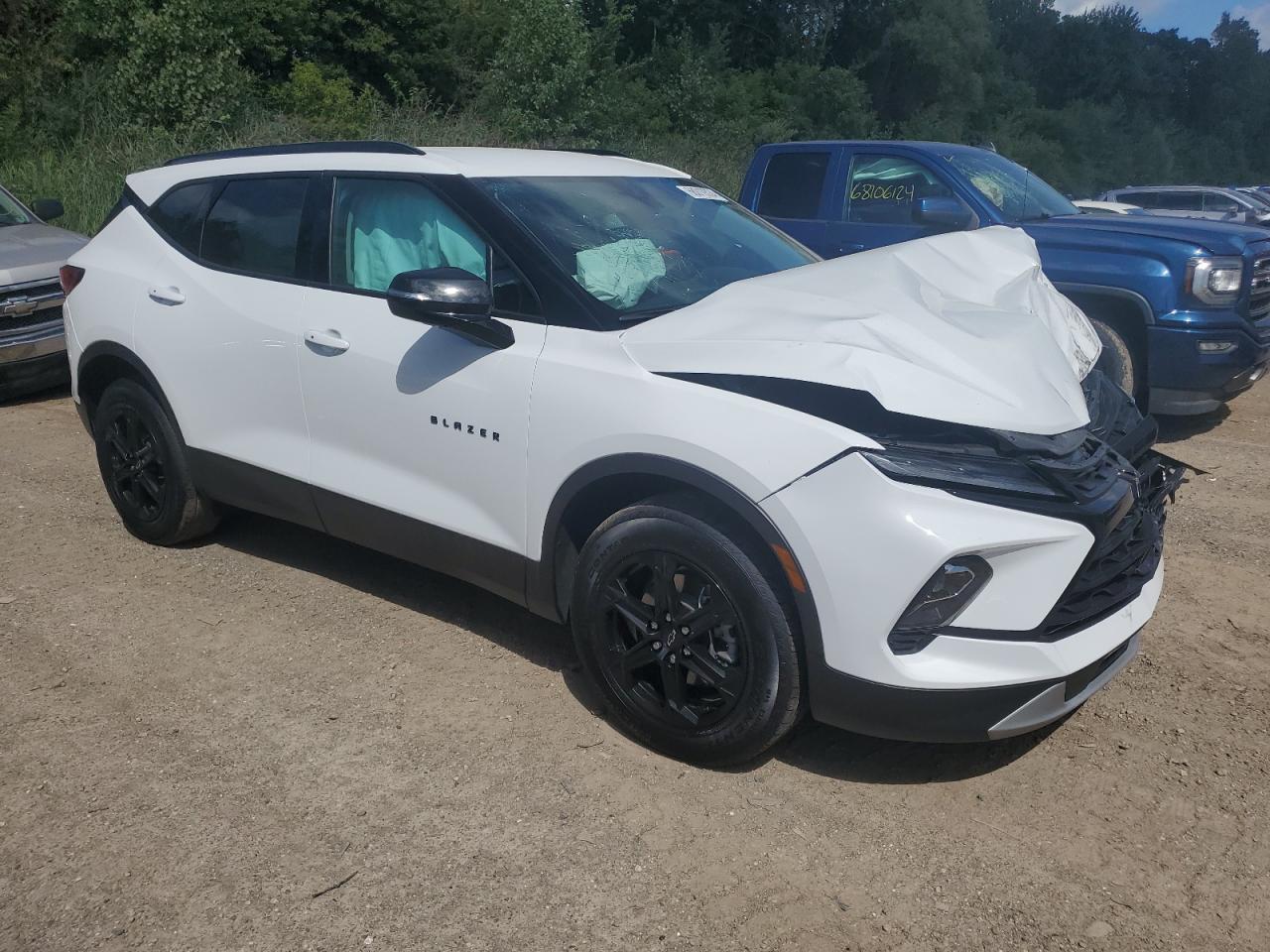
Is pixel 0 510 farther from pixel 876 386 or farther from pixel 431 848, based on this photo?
pixel 876 386

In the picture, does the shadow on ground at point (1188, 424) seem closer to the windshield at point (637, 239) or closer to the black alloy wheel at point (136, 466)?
the windshield at point (637, 239)

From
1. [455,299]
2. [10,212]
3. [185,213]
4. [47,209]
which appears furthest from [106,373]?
[10,212]

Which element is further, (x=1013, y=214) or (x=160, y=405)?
(x=1013, y=214)

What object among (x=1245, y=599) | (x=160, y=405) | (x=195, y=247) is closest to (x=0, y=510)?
(x=160, y=405)

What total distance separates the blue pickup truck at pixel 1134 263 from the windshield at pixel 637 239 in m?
2.89

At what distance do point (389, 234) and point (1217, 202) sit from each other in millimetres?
20630

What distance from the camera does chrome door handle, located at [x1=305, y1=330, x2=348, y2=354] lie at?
3.99 meters

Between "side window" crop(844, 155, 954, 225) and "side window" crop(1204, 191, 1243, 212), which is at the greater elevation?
"side window" crop(844, 155, 954, 225)

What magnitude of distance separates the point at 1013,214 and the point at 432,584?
495 cm

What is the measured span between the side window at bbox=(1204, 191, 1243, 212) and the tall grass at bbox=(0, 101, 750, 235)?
9.01 m

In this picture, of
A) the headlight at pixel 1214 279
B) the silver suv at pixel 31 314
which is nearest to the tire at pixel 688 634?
the headlight at pixel 1214 279

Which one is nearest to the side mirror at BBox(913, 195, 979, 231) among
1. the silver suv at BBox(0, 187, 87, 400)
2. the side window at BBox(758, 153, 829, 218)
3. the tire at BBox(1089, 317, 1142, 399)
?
the tire at BBox(1089, 317, 1142, 399)

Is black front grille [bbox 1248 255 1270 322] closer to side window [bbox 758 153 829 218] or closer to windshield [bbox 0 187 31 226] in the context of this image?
side window [bbox 758 153 829 218]

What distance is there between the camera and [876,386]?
9.55ft
